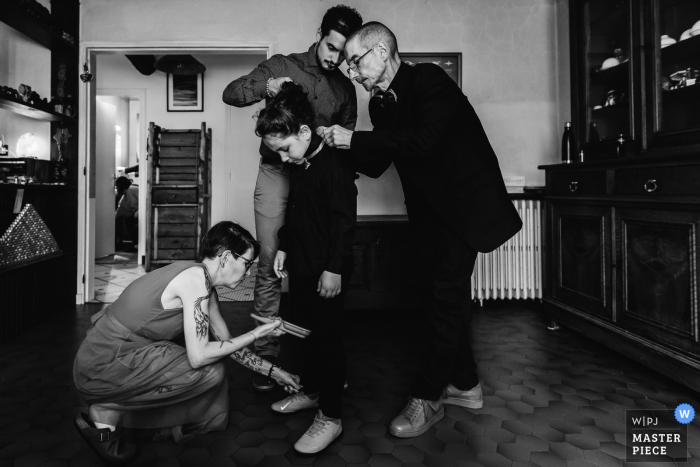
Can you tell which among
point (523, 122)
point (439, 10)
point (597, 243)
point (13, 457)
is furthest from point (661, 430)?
point (439, 10)

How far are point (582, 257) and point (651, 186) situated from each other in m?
0.65

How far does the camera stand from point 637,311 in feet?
7.23

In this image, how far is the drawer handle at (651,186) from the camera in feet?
6.79

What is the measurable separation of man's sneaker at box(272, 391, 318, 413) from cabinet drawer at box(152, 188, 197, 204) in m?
4.37

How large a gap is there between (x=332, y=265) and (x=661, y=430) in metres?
1.38

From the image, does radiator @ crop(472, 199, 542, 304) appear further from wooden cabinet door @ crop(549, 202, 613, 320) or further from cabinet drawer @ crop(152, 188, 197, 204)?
cabinet drawer @ crop(152, 188, 197, 204)

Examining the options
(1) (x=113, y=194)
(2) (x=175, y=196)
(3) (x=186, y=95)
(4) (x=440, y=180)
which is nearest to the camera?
(4) (x=440, y=180)

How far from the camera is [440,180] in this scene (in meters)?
1.65

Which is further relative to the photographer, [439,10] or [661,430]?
[439,10]

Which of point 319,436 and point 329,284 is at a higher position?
point 329,284

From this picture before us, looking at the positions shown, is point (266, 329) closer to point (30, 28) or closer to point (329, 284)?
point (329, 284)

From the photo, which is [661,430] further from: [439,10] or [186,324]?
[439,10]

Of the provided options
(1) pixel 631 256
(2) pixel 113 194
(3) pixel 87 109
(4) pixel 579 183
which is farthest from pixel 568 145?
(2) pixel 113 194

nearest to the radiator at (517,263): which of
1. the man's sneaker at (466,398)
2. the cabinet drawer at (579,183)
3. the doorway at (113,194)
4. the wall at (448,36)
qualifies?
the wall at (448,36)
